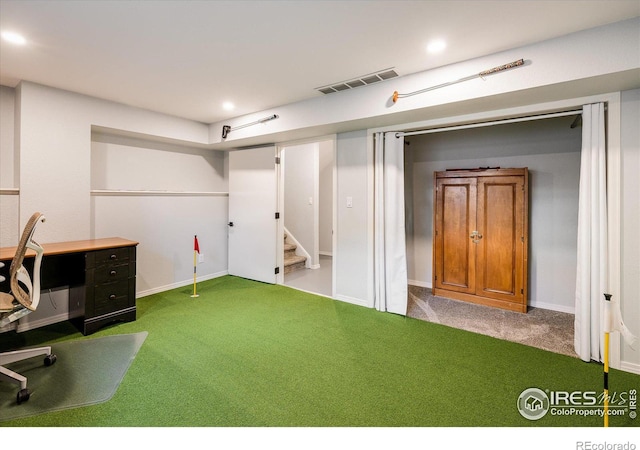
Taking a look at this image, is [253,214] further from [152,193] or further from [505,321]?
[505,321]

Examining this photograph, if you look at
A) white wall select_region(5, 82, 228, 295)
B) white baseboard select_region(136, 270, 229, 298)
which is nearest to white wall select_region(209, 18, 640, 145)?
white wall select_region(5, 82, 228, 295)

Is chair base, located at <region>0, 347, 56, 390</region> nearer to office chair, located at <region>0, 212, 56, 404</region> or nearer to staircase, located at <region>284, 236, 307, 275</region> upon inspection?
office chair, located at <region>0, 212, 56, 404</region>

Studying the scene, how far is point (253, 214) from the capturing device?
16.4ft

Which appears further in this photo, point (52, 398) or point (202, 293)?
point (202, 293)

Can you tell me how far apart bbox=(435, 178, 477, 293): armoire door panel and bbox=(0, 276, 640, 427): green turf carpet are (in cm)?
112

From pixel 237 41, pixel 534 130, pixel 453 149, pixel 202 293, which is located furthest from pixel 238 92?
pixel 534 130

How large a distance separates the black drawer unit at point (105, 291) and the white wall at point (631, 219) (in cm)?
445

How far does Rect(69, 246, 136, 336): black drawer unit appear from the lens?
3.05 m

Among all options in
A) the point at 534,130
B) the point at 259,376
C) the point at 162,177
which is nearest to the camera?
the point at 259,376

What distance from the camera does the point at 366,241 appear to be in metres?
3.85

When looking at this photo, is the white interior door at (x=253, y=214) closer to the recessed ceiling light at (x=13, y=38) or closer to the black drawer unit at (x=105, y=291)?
the black drawer unit at (x=105, y=291)
